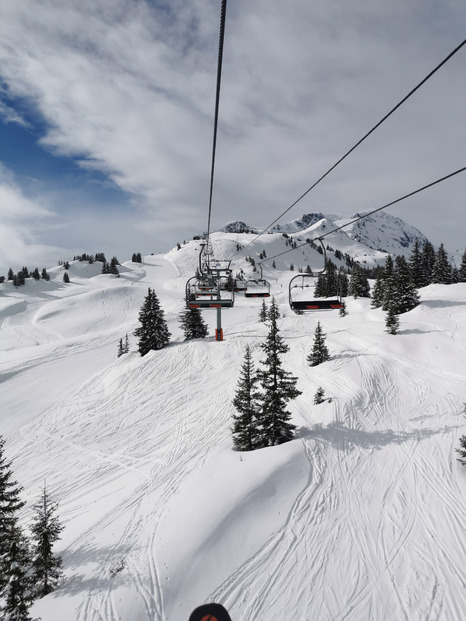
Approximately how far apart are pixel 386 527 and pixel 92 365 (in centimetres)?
4353

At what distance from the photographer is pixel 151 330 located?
137ft

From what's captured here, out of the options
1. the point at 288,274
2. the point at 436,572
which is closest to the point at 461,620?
the point at 436,572

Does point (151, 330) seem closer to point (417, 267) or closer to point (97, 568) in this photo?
point (97, 568)

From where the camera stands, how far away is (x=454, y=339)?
113 feet

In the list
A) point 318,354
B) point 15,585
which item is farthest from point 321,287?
point 15,585

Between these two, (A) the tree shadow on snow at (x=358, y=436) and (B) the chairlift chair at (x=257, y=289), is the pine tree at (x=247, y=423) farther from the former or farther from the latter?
(B) the chairlift chair at (x=257, y=289)

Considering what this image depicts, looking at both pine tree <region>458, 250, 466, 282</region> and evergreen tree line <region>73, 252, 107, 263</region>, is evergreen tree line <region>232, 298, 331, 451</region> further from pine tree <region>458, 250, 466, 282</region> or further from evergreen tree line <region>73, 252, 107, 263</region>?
evergreen tree line <region>73, 252, 107, 263</region>

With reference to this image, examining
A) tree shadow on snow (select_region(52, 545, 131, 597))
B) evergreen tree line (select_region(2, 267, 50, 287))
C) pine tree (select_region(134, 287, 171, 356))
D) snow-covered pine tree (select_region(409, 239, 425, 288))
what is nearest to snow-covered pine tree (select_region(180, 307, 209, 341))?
pine tree (select_region(134, 287, 171, 356))

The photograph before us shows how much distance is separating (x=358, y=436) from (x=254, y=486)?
847cm

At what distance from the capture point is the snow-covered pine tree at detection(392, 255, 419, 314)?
152 ft

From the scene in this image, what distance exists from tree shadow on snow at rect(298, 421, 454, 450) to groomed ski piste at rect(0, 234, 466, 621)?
0.40 feet

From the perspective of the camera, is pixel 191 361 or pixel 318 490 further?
pixel 191 361

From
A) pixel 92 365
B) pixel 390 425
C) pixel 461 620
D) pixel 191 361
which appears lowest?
pixel 92 365

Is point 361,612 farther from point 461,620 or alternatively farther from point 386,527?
point 386,527
